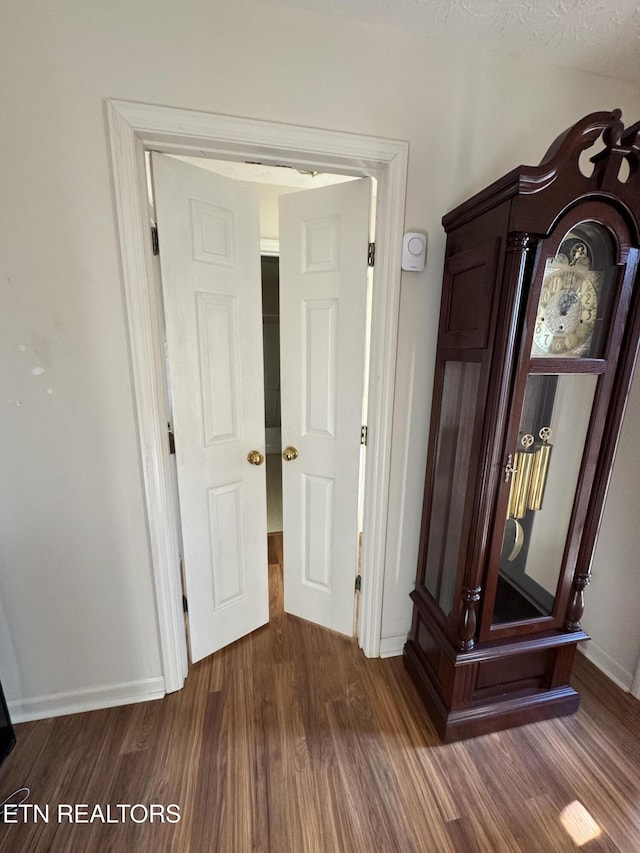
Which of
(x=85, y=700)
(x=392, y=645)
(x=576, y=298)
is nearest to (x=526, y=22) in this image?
(x=576, y=298)

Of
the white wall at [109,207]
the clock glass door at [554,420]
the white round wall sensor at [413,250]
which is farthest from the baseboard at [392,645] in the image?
the white round wall sensor at [413,250]

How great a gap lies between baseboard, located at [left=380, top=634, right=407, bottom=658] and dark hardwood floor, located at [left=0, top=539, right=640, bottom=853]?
126 mm

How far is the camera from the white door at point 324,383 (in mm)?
1473

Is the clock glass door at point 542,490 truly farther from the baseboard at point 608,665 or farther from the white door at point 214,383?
the white door at point 214,383

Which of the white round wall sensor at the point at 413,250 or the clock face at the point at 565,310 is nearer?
the clock face at the point at 565,310

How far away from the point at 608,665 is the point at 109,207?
8.90ft

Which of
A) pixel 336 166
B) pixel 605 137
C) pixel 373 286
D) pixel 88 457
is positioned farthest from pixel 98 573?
pixel 605 137

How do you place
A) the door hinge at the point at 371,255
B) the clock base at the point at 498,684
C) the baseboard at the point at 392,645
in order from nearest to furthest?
the clock base at the point at 498,684 < the door hinge at the point at 371,255 < the baseboard at the point at 392,645

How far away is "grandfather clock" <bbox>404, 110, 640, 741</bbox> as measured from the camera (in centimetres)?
102

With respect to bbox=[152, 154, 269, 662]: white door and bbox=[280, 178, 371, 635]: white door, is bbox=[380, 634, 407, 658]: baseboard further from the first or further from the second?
bbox=[152, 154, 269, 662]: white door

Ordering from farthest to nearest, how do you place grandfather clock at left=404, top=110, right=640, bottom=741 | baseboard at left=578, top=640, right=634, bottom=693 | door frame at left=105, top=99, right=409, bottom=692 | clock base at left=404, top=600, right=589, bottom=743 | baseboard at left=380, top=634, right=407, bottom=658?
baseboard at left=380, top=634, right=407, bottom=658, baseboard at left=578, top=640, right=634, bottom=693, clock base at left=404, top=600, right=589, bottom=743, door frame at left=105, top=99, right=409, bottom=692, grandfather clock at left=404, top=110, right=640, bottom=741

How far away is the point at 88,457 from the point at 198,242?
880 millimetres

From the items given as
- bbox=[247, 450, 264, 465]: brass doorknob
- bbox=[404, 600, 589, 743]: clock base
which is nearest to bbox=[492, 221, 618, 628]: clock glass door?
bbox=[404, 600, 589, 743]: clock base

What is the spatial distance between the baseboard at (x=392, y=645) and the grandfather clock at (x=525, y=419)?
0.60 ft
